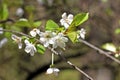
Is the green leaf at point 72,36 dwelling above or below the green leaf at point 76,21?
below

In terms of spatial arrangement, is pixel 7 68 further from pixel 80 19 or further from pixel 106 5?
pixel 80 19

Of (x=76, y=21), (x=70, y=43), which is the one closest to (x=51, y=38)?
(x=76, y=21)

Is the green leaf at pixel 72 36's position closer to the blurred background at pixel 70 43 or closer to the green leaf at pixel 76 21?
the green leaf at pixel 76 21

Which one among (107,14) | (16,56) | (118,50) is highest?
(118,50)

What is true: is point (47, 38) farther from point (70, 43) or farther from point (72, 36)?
point (70, 43)

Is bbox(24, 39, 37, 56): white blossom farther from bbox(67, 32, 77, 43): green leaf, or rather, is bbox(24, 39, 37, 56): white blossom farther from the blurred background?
the blurred background

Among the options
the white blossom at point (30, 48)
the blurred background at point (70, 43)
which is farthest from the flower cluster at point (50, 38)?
the blurred background at point (70, 43)

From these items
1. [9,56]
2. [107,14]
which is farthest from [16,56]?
[107,14]

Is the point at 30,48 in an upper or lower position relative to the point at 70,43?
upper
